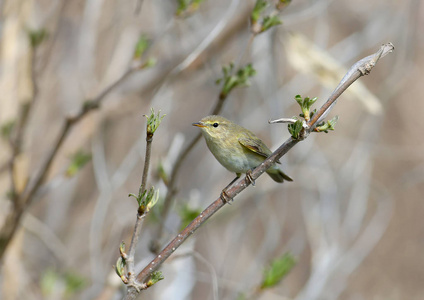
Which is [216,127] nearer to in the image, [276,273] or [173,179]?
[173,179]

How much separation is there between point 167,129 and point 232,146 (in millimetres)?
1369

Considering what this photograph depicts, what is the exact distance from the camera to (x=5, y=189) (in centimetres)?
355

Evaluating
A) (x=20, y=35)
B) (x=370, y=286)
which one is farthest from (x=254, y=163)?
(x=370, y=286)

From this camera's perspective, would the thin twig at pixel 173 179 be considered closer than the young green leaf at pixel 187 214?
Yes

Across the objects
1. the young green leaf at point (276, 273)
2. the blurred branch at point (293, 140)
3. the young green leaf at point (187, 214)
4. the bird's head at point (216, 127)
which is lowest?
the blurred branch at point (293, 140)

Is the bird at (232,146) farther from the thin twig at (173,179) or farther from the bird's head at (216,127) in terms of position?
the thin twig at (173,179)

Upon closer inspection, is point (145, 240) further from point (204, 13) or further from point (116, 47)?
point (204, 13)

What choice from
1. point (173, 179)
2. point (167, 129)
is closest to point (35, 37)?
point (173, 179)

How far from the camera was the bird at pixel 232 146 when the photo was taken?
2.90 metres

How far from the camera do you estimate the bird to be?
2.90m

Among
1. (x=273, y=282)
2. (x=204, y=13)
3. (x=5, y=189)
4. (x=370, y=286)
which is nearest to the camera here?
(x=273, y=282)

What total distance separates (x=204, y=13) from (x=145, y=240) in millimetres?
1824

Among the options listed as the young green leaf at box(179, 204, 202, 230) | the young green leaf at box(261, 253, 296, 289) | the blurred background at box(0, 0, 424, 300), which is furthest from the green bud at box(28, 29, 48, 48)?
the young green leaf at box(261, 253, 296, 289)

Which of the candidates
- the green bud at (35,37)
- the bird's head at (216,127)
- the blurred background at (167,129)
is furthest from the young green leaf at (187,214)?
the green bud at (35,37)
